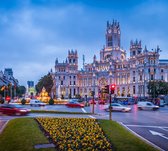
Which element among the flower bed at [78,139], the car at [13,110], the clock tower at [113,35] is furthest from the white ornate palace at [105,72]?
the flower bed at [78,139]

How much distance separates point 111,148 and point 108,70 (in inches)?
6129

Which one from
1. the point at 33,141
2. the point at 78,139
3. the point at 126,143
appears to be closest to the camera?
the point at 33,141

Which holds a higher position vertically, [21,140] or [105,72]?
[105,72]

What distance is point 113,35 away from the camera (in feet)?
588

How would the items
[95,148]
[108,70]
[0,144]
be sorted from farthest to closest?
1. [108,70]
2. [0,144]
3. [95,148]

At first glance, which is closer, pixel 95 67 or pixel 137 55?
pixel 137 55

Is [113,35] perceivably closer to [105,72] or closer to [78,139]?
[105,72]

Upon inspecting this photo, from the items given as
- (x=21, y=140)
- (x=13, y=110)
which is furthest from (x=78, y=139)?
(x=13, y=110)

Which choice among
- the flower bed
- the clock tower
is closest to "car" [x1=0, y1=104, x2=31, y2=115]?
the flower bed

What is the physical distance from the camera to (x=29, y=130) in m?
16.9

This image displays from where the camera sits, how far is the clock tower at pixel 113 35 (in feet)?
584

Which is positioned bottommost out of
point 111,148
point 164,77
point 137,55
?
point 111,148

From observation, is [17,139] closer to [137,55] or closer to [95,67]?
[137,55]

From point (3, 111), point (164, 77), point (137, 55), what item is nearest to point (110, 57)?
point (137, 55)
